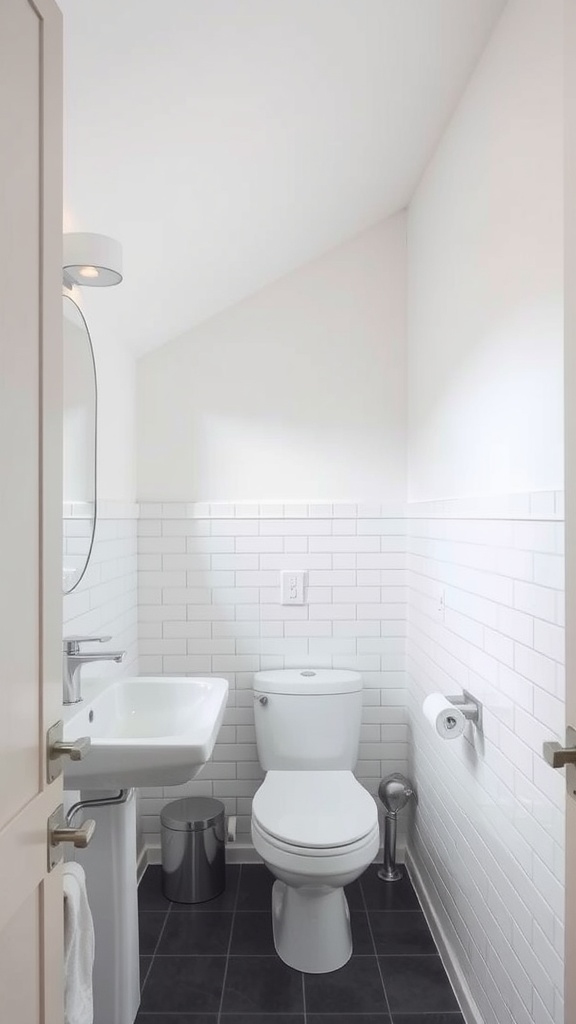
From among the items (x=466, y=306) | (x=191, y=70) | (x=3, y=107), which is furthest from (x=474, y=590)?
(x=3, y=107)

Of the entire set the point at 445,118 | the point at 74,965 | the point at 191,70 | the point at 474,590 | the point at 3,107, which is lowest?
the point at 74,965

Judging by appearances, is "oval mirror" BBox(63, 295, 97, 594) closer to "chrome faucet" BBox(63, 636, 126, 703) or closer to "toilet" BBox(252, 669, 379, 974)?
"chrome faucet" BBox(63, 636, 126, 703)

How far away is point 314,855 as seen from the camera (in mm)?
1880

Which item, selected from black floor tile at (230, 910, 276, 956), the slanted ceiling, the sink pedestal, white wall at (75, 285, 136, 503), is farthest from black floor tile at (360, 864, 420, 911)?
the slanted ceiling

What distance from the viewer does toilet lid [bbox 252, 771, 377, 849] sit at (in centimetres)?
193

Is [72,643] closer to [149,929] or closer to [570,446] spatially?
[149,929]

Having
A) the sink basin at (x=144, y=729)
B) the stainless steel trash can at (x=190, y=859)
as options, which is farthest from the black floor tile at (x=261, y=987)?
the sink basin at (x=144, y=729)

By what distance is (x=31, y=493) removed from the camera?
896 millimetres

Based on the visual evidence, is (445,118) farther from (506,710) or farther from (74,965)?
(74,965)

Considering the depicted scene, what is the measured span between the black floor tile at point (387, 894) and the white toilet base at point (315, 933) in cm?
34

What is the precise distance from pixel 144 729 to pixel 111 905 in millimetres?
475

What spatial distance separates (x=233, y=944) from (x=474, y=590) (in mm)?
1382

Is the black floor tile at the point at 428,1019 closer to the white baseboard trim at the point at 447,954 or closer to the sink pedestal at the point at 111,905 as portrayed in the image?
the white baseboard trim at the point at 447,954

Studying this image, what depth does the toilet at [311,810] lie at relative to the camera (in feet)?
6.26
